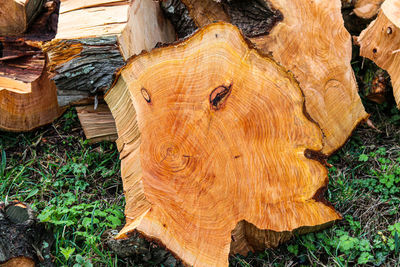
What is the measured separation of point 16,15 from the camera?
282 centimetres

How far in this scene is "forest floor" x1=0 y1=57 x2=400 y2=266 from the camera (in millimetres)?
2117

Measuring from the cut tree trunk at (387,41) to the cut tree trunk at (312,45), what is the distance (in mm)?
176

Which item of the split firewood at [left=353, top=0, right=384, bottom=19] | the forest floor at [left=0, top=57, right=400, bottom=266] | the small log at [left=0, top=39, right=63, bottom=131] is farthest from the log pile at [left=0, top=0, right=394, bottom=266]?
the split firewood at [left=353, top=0, right=384, bottom=19]

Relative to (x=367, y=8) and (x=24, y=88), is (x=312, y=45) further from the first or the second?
(x=24, y=88)

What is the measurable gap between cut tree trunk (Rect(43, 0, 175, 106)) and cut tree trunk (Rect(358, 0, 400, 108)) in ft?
4.80

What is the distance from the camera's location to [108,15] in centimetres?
244

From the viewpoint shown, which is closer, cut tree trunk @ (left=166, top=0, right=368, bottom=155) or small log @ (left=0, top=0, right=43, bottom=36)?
cut tree trunk @ (left=166, top=0, right=368, bottom=155)

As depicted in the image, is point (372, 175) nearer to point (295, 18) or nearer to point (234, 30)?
point (295, 18)

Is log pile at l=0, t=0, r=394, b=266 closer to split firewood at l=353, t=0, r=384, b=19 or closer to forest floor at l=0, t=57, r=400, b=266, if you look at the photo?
forest floor at l=0, t=57, r=400, b=266

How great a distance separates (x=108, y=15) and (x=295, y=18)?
3.57 ft

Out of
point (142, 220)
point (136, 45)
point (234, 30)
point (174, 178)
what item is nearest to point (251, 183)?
point (174, 178)

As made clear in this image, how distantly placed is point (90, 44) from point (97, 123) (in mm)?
588

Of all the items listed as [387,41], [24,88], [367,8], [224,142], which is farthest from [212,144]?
[367,8]

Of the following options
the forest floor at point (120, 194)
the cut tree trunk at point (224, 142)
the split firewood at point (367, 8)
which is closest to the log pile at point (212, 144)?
the cut tree trunk at point (224, 142)
